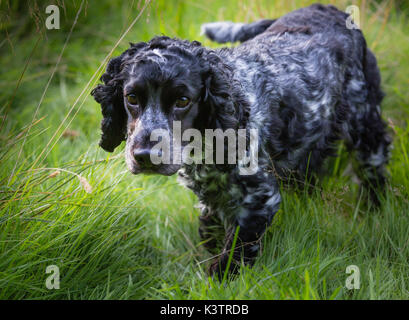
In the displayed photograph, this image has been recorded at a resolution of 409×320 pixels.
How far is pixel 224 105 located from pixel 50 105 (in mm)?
3110

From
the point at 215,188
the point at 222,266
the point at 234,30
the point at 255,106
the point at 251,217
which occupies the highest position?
the point at 234,30

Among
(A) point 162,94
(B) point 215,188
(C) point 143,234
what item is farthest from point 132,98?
(C) point 143,234

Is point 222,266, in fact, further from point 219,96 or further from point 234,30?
point 234,30

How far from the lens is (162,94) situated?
100 inches

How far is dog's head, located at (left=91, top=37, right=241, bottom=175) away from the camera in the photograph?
253 centimetres

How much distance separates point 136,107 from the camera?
2645 millimetres

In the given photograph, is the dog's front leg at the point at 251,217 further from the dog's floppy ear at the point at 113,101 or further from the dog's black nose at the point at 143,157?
the dog's floppy ear at the point at 113,101

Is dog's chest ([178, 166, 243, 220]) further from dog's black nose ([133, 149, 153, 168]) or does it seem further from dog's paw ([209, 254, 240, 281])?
dog's black nose ([133, 149, 153, 168])

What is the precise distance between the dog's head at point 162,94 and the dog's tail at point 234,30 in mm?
1483

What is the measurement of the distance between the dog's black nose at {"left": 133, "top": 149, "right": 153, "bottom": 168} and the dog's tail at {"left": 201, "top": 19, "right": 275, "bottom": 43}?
2173mm

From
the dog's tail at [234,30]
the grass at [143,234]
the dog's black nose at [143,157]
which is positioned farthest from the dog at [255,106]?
the dog's tail at [234,30]

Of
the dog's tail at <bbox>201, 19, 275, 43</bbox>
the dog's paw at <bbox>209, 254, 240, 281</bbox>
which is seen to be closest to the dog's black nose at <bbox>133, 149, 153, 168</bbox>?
the dog's paw at <bbox>209, 254, 240, 281</bbox>

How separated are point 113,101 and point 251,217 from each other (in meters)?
1.14
